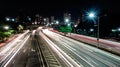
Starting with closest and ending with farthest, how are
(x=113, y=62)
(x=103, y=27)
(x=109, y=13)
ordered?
(x=113, y=62)
(x=103, y=27)
(x=109, y=13)

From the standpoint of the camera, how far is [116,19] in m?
104

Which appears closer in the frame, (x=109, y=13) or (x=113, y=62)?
(x=113, y=62)

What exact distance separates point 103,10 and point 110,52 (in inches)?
2800

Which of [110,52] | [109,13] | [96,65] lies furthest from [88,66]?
[109,13]

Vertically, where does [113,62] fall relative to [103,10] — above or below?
below

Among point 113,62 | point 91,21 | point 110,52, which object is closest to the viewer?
point 113,62

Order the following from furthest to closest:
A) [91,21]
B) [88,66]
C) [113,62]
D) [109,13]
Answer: [91,21]
[109,13]
[113,62]
[88,66]

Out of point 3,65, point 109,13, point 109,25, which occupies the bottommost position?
point 3,65

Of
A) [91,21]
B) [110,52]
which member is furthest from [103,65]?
[91,21]

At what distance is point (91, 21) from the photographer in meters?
136

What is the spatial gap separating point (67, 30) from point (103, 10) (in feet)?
87.2

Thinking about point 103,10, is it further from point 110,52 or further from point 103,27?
point 110,52

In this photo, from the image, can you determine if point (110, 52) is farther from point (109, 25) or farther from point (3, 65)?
point (109, 25)

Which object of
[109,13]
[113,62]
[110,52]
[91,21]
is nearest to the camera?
[113,62]
